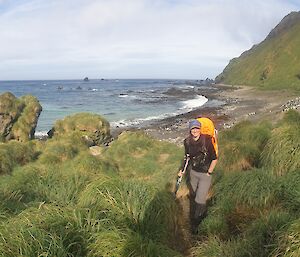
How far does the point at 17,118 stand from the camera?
88.8 feet

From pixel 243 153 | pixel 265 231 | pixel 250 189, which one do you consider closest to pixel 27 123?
pixel 243 153

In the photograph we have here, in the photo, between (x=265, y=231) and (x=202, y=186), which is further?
(x=202, y=186)

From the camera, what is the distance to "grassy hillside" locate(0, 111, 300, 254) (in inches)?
183

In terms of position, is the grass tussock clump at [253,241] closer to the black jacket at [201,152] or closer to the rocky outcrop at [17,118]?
the black jacket at [201,152]

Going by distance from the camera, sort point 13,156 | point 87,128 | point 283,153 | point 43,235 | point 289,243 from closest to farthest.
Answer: point 43,235
point 289,243
point 283,153
point 13,156
point 87,128

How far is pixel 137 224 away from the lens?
5715 millimetres

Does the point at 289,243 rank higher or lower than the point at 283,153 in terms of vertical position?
lower

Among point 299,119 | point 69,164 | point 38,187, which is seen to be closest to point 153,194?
point 38,187

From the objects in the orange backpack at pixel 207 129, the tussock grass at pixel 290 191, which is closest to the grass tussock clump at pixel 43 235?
the orange backpack at pixel 207 129

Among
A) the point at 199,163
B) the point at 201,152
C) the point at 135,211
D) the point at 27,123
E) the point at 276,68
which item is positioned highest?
the point at 276,68

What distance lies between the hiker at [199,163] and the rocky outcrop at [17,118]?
2007 centimetres

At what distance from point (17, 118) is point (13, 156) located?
13675 millimetres

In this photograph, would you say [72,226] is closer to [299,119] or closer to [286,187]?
[286,187]

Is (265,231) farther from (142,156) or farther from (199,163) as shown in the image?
(142,156)
